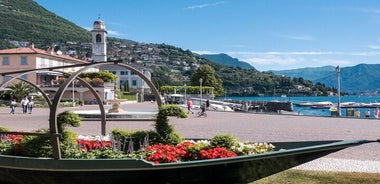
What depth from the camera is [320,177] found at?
31.5 feet

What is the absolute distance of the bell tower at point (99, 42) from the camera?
102875 mm

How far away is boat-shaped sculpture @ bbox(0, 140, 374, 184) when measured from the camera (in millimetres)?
6340

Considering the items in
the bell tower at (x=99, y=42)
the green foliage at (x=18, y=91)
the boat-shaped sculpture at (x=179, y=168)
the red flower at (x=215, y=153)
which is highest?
the bell tower at (x=99, y=42)

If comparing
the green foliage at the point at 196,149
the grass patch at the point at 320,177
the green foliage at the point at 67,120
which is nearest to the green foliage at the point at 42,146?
the green foliage at the point at 67,120

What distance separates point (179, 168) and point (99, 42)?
328ft

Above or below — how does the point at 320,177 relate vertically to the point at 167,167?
below

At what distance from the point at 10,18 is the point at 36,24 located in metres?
11.1

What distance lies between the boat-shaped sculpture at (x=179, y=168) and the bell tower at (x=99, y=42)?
320 ft

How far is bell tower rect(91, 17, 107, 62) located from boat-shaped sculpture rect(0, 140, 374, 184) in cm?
9753

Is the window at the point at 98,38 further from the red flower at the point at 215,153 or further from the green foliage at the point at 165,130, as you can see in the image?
the red flower at the point at 215,153

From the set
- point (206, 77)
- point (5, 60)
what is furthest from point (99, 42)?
point (5, 60)

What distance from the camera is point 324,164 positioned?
11469 mm

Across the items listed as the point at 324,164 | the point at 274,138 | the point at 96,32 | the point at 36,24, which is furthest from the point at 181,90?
the point at 36,24

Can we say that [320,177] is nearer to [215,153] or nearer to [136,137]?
[215,153]
